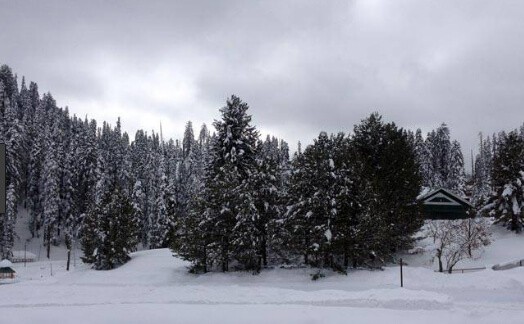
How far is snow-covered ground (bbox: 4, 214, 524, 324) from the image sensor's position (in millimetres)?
21719

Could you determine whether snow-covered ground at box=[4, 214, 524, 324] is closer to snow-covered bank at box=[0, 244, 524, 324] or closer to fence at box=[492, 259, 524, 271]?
snow-covered bank at box=[0, 244, 524, 324]

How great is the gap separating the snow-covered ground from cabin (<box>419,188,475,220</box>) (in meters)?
12.7

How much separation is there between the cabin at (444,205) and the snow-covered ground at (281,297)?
12.7 meters

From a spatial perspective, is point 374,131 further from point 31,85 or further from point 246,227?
point 31,85

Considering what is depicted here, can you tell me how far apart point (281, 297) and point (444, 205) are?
37396mm

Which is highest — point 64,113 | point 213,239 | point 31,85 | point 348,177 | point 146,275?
point 31,85

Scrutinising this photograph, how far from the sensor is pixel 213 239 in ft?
130

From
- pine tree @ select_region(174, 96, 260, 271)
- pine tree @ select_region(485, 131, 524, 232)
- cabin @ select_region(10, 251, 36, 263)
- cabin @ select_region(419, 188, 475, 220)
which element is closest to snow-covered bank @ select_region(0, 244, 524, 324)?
pine tree @ select_region(174, 96, 260, 271)

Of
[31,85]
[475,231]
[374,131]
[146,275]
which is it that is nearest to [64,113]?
[31,85]

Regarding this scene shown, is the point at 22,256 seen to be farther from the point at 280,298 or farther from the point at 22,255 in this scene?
the point at 280,298

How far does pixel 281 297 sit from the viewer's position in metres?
26.8

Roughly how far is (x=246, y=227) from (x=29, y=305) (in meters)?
17.5

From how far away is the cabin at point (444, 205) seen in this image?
183ft

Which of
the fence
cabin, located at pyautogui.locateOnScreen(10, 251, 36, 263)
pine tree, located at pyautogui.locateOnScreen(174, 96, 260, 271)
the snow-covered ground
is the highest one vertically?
pine tree, located at pyautogui.locateOnScreen(174, 96, 260, 271)
